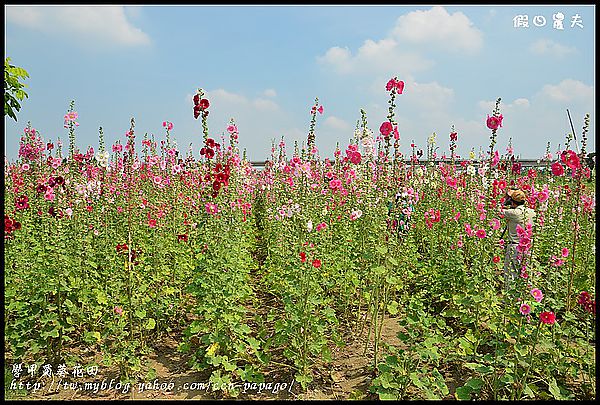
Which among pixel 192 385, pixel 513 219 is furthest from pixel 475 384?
pixel 513 219

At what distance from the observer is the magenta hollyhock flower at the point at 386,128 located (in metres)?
4.36

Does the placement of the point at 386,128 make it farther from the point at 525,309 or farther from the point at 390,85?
the point at 525,309

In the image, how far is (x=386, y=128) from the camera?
4.37 m

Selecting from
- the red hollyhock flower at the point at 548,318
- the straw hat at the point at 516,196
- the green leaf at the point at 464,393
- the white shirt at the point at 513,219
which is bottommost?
the green leaf at the point at 464,393

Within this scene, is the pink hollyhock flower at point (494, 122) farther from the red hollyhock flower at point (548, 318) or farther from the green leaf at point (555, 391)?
the green leaf at point (555, 391)

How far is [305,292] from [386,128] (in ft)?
5.58

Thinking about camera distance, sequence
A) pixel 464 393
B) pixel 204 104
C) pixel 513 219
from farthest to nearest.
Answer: pixel 513 219
pixel 204 104
pixel 464 393

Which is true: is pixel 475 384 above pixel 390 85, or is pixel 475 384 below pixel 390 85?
below

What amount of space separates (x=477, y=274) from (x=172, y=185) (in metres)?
4.56

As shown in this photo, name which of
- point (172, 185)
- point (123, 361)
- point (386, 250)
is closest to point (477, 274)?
point (386, 250)

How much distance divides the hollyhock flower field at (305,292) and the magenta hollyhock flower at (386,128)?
0.01m

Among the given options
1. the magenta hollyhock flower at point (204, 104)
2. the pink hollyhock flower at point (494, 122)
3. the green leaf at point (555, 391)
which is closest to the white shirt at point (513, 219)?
the pink hollyhock flower at point (494, 122)

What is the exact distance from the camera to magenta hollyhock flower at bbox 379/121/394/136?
4.36m

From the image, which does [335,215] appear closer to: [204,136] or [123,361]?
[204,136]
